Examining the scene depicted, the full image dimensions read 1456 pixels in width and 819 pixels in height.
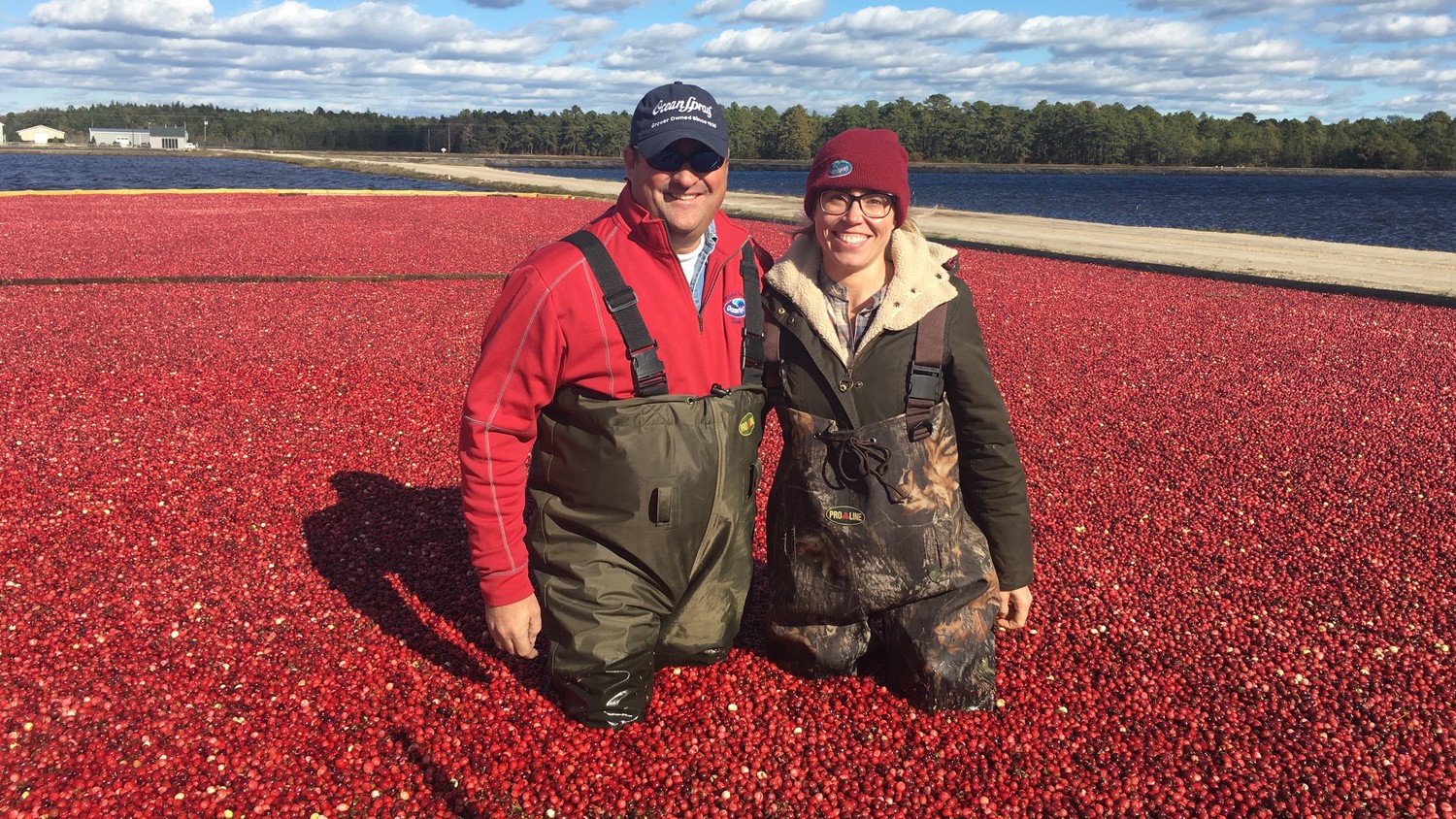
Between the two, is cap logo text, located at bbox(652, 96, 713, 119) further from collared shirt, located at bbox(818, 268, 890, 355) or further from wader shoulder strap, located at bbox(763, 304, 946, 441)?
wader shoulder strap, located at bbox(763, 304, 946, 441)

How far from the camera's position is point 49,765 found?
329 centimetres

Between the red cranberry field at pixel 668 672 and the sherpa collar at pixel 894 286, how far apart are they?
1421mm

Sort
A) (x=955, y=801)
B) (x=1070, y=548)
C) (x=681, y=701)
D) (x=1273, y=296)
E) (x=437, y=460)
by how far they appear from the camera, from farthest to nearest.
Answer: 1. (x=1273, y=296)
2. (x=437, y=460)
3. (x=1070, y=548)
4. (x=681, y=701)
5. (x=955, y=801)

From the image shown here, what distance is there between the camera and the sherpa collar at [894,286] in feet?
10.7

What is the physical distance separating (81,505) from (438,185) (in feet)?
144

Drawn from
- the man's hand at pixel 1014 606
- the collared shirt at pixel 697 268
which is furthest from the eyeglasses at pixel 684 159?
the man's hand at pixel 1014 606

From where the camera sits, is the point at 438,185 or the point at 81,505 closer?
the point at 81,505

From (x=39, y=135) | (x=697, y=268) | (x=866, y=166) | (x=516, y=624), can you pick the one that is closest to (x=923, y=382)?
(x=866, y=166)

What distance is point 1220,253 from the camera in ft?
66.2

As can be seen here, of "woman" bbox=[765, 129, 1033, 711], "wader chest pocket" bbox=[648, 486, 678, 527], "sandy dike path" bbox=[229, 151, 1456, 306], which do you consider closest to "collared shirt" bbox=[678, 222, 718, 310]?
"woman" bbox=[765, 129, 1033, 711]

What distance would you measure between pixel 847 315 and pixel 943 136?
193778mm

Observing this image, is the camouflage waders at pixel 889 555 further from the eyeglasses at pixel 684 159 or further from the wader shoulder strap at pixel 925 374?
the eyeglasses at pixel 684 159

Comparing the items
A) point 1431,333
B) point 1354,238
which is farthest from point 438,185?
point 1431,333

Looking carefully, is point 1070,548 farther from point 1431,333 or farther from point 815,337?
point 1431,333
